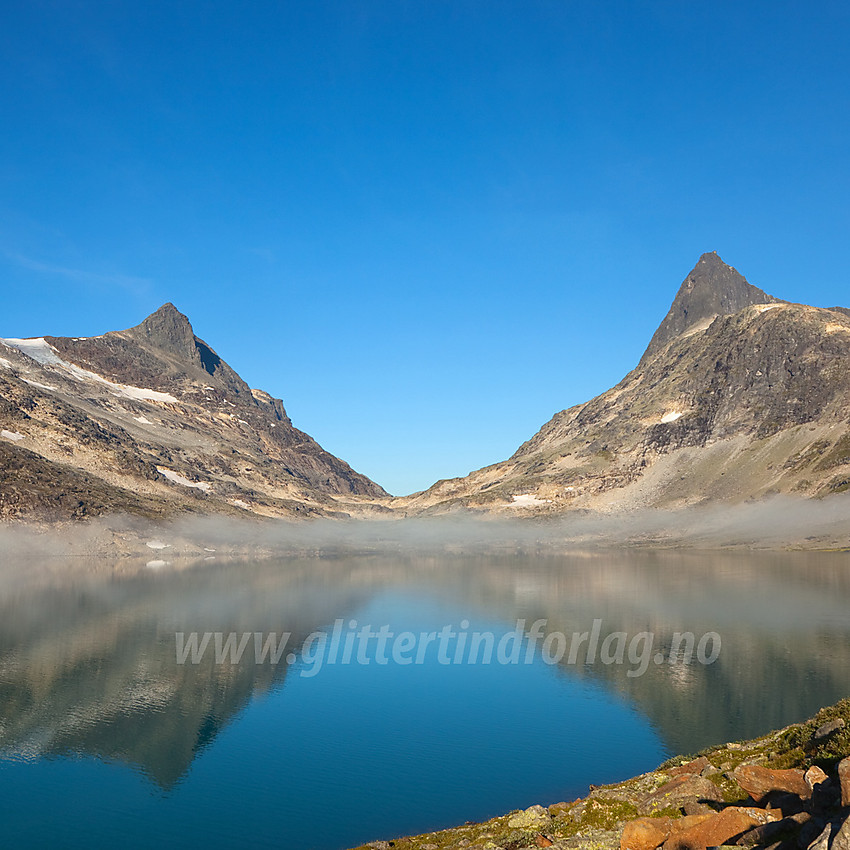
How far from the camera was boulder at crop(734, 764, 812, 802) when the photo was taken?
23306mm

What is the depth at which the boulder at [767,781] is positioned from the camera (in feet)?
76.5

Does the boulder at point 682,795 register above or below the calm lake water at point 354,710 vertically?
above

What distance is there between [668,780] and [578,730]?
27.0 metres

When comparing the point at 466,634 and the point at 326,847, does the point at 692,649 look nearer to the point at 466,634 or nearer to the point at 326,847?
the point at 466,634

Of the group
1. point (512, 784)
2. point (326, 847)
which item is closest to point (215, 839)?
point (326, 847)

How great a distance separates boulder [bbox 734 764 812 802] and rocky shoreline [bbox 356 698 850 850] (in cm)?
3

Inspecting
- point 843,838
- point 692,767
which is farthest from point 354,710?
point 843,838

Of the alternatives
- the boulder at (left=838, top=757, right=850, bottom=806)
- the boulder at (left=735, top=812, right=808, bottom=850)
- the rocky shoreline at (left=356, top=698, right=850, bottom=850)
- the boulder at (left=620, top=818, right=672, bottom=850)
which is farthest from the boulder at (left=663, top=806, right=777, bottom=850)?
the boulder at (left=838, top=757, right=850, bottom=806)

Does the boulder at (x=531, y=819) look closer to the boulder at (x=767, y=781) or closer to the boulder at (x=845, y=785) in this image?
the boulder at (x=767, y=781)

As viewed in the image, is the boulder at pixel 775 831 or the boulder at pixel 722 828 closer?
the boulder at pixel 775 831

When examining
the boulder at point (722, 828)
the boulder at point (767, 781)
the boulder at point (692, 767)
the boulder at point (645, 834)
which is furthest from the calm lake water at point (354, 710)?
the boulder at point (722, 828)

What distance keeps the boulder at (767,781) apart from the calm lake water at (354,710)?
19189 mm

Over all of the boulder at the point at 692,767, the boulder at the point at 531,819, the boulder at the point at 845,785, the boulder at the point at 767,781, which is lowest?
the boulder at the point at 531,819

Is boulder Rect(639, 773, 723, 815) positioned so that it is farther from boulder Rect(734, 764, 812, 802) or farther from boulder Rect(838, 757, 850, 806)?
boulder Rect(838, 757, 850, 806)
